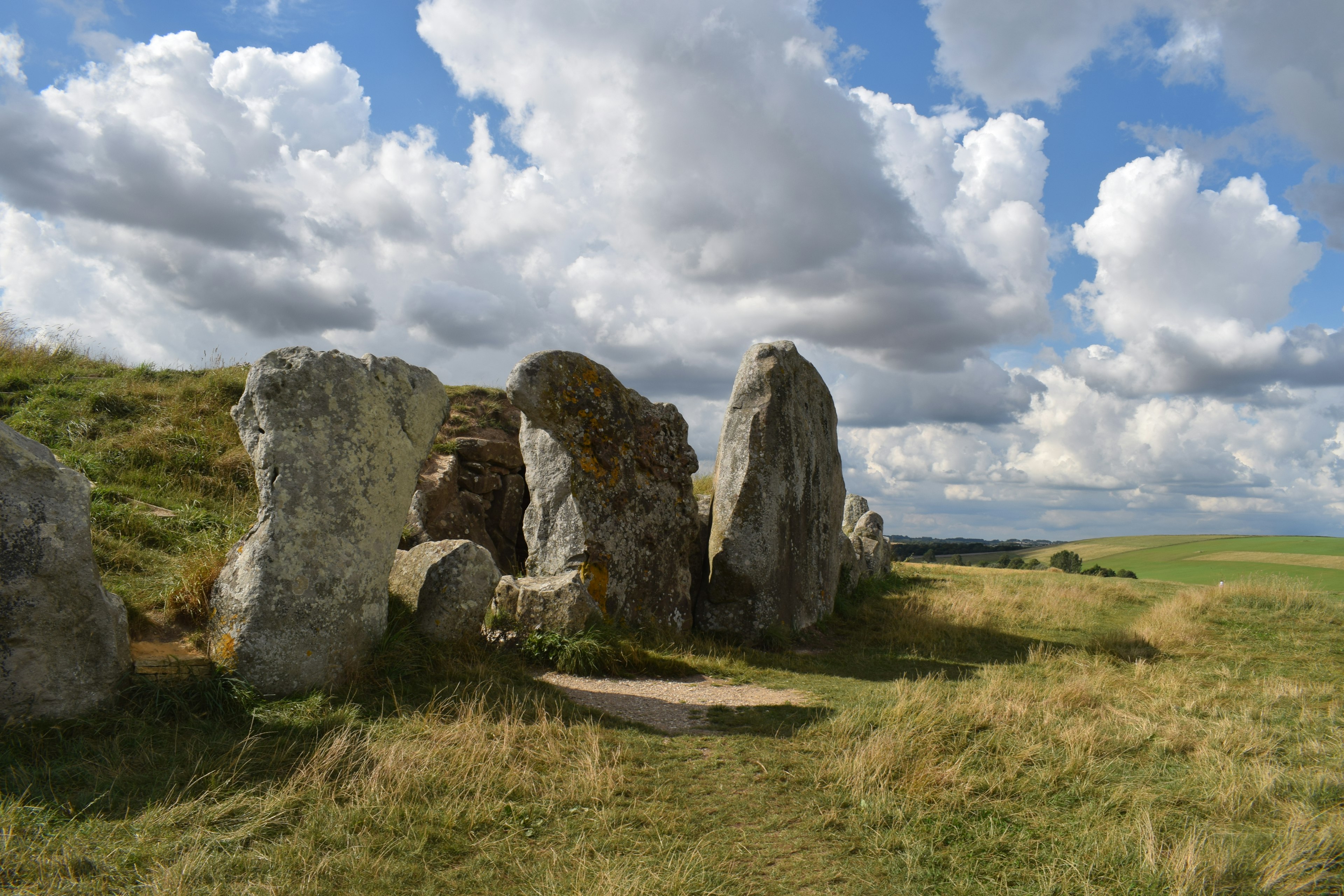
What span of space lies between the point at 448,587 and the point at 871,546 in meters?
13.5

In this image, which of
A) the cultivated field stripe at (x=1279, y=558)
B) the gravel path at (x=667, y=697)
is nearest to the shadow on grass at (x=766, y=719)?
the gravel path at (x=667, y=697)

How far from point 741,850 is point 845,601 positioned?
1083 centimetres

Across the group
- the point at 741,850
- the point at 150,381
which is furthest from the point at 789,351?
the point at 150,381

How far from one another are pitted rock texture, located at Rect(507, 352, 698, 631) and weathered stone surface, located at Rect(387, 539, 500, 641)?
173 cm

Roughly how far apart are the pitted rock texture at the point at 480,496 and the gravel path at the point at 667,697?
5.18m

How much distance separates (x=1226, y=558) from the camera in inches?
1406

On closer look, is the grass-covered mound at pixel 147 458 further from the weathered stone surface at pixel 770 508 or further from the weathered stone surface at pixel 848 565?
the weathered stone surface at pixel 848 565

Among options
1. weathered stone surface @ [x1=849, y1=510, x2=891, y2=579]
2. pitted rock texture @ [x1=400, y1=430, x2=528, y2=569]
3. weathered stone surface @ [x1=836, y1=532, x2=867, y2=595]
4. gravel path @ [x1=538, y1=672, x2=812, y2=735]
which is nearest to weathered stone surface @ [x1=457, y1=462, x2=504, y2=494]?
pitted rock texture @ [x1=400, y1=430, x2=528, y2=569]

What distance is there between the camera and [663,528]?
37.9ft

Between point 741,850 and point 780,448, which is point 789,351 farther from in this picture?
point 741,850

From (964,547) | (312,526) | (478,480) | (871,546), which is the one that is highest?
(478,480)

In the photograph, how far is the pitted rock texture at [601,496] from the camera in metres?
10.8

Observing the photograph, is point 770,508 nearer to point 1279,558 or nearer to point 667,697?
point 667,697

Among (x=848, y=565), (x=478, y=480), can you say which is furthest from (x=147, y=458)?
(x=848, y=565)
